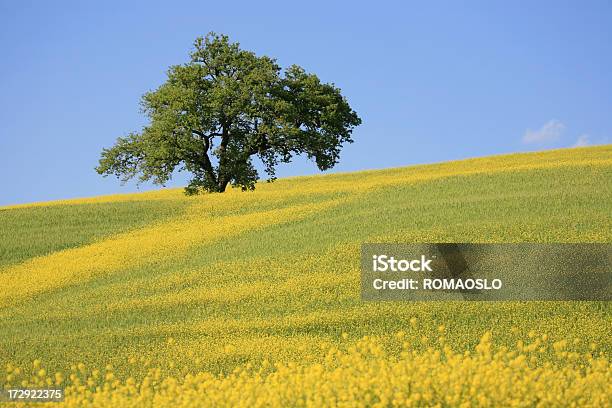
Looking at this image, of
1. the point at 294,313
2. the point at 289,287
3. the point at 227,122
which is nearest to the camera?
the point at 294,313

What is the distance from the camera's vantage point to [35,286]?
23094 mm

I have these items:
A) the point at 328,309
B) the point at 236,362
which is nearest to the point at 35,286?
Result: the point at 328,309

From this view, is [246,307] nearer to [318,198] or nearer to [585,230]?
[585,230]

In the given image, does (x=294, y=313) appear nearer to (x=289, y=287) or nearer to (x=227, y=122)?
(x=289, y=287)

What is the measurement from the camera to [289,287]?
18.5m

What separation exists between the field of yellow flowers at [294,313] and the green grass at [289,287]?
0.20 feet

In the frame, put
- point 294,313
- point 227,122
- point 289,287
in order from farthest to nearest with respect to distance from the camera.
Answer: point 227,122, point 289,287, point 294,313

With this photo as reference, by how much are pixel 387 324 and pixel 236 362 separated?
322 centimetres

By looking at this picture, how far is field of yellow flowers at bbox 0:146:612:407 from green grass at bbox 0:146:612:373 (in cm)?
6

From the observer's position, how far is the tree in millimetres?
43969

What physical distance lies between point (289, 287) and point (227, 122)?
2762 cm

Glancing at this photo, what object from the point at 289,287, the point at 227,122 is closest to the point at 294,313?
the point at 289,287

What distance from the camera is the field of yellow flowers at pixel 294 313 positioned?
920cm

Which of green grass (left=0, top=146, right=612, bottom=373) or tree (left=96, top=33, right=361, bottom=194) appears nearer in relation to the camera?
green grass (left=0, top=146, right=612, bottom=373)
